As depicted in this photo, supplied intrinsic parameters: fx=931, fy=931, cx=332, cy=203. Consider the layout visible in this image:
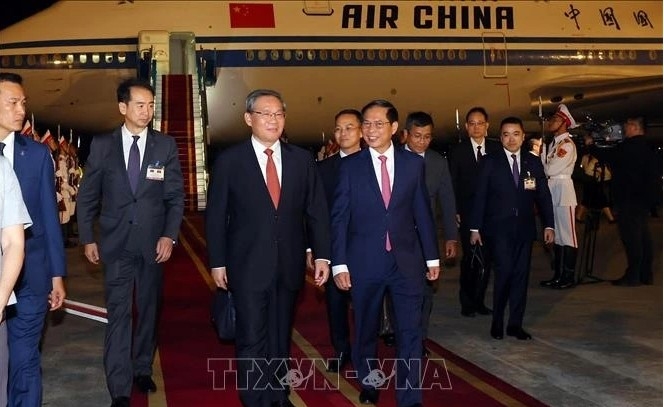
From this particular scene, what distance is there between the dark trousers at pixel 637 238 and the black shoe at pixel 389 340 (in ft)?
12.9

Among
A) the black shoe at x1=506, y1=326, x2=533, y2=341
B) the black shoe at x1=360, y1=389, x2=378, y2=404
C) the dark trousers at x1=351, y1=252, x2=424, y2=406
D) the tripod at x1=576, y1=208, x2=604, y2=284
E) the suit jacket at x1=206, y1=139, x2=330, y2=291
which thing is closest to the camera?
the suit jacket at x1=206, y1=139, x2=330, y2=291

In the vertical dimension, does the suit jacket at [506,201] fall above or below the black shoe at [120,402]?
above

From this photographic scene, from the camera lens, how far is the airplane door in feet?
60.1

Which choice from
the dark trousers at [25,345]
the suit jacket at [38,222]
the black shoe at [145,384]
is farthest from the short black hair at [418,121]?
the dark trousers at [25,345]

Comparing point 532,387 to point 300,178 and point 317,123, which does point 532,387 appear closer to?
point 300,178

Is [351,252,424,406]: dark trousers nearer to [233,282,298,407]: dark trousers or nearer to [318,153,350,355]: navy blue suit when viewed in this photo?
[233,282,298,407]: dark trousers

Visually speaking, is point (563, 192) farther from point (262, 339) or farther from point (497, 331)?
point (262, 339)

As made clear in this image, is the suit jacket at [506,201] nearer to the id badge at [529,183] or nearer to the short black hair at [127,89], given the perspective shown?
the id badge at [529,183]

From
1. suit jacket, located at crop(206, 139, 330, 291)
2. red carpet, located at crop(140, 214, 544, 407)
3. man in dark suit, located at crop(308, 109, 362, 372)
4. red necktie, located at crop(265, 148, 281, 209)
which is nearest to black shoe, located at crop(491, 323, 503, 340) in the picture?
red carpet, located at crop(140, 214, 544, 407)

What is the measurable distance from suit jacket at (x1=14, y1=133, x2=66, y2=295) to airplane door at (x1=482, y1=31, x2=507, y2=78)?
14.9m

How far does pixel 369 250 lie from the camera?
489 centimetres

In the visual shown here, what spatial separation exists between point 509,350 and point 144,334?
259 cm

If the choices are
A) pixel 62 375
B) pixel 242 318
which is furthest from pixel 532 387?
pixel 62 375

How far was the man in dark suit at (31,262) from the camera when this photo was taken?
13.8 feet
